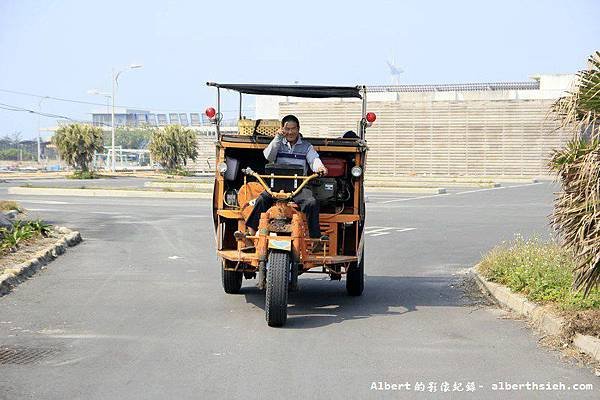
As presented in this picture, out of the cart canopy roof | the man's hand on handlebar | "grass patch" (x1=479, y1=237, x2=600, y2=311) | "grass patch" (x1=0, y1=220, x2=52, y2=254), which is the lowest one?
"grass patch" (x1=0, y1=220, x2=52, y2=254)

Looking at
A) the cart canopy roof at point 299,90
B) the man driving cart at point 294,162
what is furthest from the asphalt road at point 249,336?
the cart canopy roof at point 299,90

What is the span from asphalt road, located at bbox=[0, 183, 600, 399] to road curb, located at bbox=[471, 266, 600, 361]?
19 cm

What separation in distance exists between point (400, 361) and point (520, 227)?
1708cm

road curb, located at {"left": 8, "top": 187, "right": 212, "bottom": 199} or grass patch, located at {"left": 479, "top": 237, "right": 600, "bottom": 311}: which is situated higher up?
grass patch, located at {"left": 479, "top": 237, "right": 600, "bottom": 311}

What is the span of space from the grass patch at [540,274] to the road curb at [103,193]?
85.2ft

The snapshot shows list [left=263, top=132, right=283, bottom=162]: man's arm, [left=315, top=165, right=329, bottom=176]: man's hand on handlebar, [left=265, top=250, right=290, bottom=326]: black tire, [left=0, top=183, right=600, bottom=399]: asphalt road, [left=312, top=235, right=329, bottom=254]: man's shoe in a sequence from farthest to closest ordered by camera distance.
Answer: [left=263, top=132, right=283, bottom=162]: man's arm < [left=312, top=235, right=329, bottom=254]: man's shoe < [left=315, top=165, right=329, bottom=176]: man's hand on handlebar < [left=265, top=250, right=290, bottom=326]: black tire < [left=0, top=183, right=600, bottom=399]: asphalt road

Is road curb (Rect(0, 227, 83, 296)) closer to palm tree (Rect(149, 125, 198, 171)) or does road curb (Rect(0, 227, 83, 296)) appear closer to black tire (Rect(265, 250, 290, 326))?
black tire (Rect(265, 250, 290, 326))

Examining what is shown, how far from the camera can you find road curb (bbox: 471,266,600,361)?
829 centimetres

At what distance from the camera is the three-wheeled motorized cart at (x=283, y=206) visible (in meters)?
10.1

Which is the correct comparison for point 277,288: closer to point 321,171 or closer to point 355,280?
point 321,171

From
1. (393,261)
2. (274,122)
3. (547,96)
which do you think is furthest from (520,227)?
(547,96)

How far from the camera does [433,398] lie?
6.97m

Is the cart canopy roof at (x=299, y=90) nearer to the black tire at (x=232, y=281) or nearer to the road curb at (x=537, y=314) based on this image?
the black tire at (x=232, y=281)

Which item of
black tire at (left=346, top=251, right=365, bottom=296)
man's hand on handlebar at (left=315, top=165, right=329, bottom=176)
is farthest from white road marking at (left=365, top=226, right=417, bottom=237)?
man's hand on handlebar at (left=315, top=165, right=329, bottom=176)
